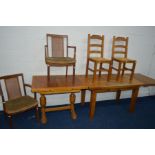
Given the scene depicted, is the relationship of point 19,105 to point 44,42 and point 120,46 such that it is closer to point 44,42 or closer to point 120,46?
point 44,42

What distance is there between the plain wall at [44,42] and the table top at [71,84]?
0.91 feet

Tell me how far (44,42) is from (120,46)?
5.10ft

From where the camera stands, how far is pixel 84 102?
→ 125 inches

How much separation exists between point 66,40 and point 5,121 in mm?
1841

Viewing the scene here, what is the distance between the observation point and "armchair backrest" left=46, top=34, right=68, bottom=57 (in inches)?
101

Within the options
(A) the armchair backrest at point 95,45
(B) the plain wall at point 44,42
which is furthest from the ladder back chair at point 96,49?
(B) the plain wall at point 44,42

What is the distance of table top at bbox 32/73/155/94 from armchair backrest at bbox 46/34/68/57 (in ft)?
1.52

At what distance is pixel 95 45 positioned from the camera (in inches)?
111

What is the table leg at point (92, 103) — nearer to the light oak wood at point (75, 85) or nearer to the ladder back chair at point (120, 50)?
the light oak wood at point (75, 85)

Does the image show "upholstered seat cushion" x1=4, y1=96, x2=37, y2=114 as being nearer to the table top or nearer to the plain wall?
the table top

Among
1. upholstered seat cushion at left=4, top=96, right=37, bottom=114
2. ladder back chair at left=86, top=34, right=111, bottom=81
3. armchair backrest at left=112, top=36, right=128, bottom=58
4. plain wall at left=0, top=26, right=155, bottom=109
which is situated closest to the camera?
upholstered seat cushion at left=4, top=96, right=37, bottom=114

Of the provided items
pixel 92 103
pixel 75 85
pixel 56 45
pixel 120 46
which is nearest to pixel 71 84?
pixel 75 85

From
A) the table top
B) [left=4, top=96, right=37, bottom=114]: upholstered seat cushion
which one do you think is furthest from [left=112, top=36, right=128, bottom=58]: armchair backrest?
[left=4, top=96, right=37, bottom=114]: upholstered seat cushion
